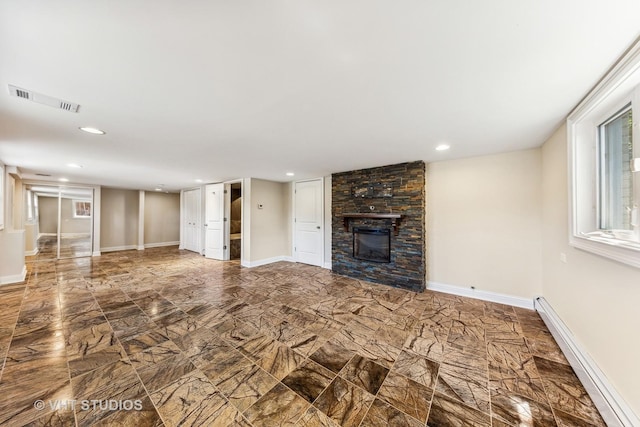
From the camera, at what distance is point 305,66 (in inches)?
55.7

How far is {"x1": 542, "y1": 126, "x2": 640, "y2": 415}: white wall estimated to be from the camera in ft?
4.59

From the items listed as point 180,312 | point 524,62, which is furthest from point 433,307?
point 180,312

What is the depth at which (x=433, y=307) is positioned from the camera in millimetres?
3193

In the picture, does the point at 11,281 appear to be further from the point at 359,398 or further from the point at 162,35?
the point at 359,398

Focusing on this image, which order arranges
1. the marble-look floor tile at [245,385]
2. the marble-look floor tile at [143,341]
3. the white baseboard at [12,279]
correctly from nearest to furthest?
the marble-look floor tile at [245,385] < the marble-look floor tile at [143,341] < the white baseboard at [12,279]

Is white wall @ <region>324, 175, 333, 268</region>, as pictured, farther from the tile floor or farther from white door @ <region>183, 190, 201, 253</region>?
white door @ <region>183, 190, 201, 253</region>

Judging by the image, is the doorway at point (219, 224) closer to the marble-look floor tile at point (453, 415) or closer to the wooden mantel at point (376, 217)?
the wooden mantel at point (376, 217)

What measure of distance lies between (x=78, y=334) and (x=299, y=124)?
3231 millimetres

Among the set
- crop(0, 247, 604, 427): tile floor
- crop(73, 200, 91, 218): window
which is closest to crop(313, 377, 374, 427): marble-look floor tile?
crop(0, 247, 604, 427): tile floor

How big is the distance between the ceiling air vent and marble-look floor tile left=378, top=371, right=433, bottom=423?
3360 millimetres

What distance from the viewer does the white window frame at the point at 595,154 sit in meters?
1.40

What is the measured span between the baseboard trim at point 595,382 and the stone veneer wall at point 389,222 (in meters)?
1.75

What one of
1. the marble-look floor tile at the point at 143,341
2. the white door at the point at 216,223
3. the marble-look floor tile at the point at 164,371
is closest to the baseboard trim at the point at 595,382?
the marble-look floor tile at the point at 164,371

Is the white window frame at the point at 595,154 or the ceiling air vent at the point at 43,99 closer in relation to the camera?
the white window frame at the point at 595,154
